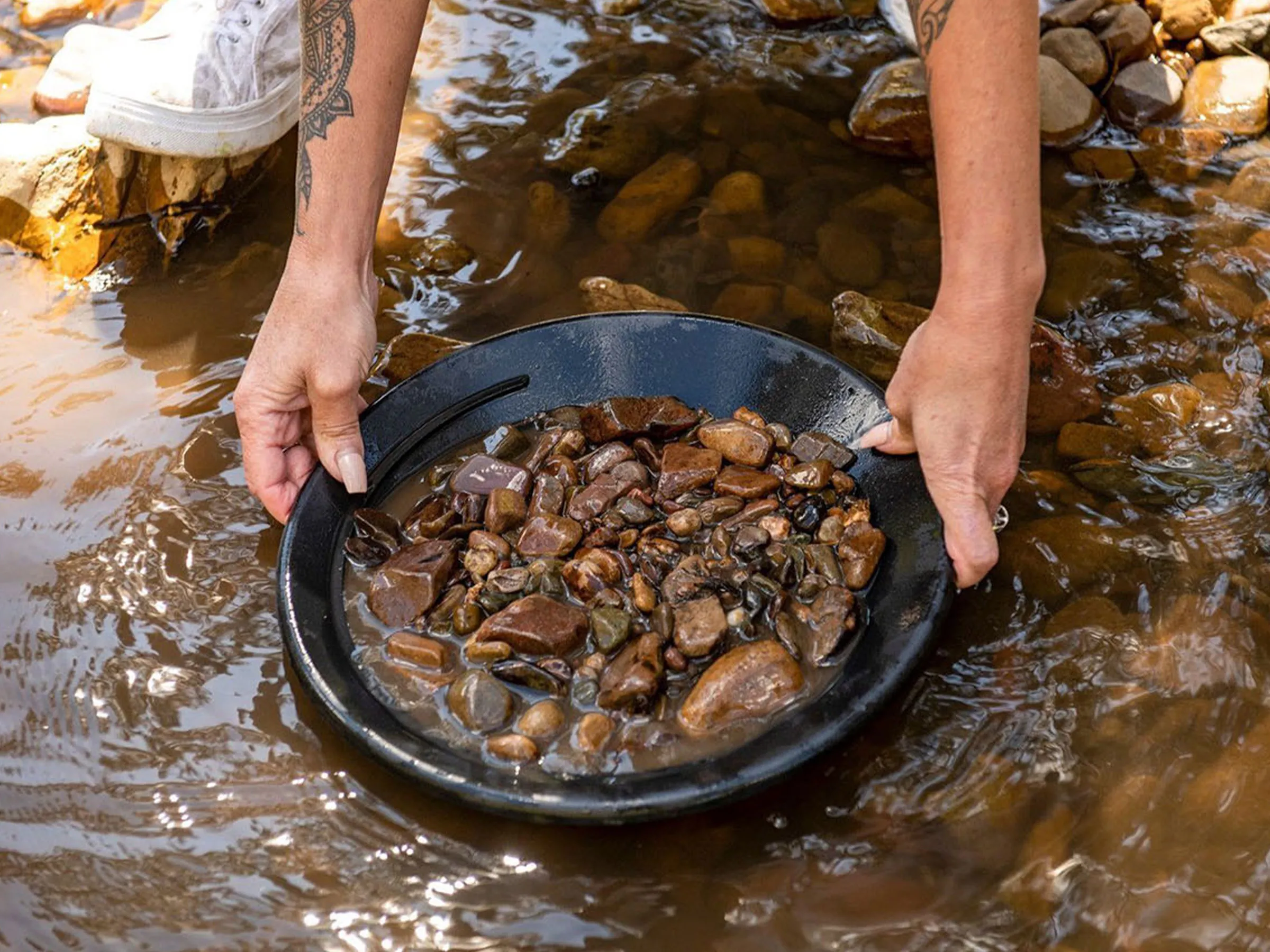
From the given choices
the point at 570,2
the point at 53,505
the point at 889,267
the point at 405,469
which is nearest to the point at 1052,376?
the point at 889,267

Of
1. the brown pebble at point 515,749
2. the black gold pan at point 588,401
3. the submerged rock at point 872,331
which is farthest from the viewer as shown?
the submerged rock at point 872,331

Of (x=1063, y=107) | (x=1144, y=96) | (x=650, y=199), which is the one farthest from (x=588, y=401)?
(x=1144, y=96)

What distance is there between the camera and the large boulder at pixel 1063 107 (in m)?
3.04

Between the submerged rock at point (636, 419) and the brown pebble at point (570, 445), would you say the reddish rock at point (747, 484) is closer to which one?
the submerged rock at point (636, 419)

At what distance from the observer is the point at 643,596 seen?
1799 millimetres

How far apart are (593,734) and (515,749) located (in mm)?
112

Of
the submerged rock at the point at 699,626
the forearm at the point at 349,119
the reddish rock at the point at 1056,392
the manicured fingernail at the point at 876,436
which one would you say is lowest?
the reddish rock at the point at 1056,392

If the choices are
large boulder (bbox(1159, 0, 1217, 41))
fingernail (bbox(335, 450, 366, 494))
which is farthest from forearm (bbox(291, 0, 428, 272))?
large boulder (bbox(1159, 0, 1217, 41))

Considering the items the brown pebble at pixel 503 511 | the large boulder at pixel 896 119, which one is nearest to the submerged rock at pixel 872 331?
the large boulder at pixel 896 119

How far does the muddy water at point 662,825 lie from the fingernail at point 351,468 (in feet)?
0.86

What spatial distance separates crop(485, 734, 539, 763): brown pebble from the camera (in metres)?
1.60

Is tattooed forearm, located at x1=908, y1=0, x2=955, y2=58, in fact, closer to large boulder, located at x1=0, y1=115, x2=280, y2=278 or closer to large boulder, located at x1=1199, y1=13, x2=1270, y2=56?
large boulder, located at x1=0, y1=115, x2=280, y2=278

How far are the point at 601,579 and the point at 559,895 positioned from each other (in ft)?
1.63

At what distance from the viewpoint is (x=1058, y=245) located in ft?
8.89
